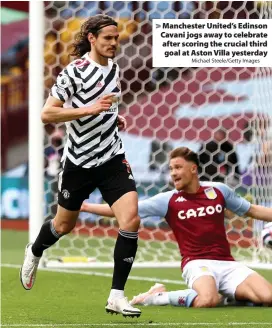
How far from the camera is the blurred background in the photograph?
10.3 metres

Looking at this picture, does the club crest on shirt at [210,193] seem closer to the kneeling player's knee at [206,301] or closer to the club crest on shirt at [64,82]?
the kneeling player's knee at [206,301]

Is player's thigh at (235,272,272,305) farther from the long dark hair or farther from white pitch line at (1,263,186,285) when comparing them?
the long dark hair

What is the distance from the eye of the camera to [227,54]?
632cm

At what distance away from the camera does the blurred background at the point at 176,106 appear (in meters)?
10.3

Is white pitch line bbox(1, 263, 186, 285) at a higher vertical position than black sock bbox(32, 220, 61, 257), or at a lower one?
lower

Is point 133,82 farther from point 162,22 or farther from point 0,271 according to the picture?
point 162,22

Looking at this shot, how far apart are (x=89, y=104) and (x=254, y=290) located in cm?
168

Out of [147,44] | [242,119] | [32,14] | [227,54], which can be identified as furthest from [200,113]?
[227,54]

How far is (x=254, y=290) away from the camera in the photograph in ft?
23.0

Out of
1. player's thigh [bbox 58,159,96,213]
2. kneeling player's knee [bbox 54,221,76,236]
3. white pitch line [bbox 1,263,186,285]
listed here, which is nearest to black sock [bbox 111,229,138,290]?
player's thigh [bbox 58,159,96,213]

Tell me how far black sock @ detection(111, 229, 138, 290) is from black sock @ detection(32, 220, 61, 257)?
0.61m

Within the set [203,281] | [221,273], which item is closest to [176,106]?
[221,273]

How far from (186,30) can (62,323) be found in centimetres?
176

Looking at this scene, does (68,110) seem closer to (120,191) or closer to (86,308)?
(120,191)
